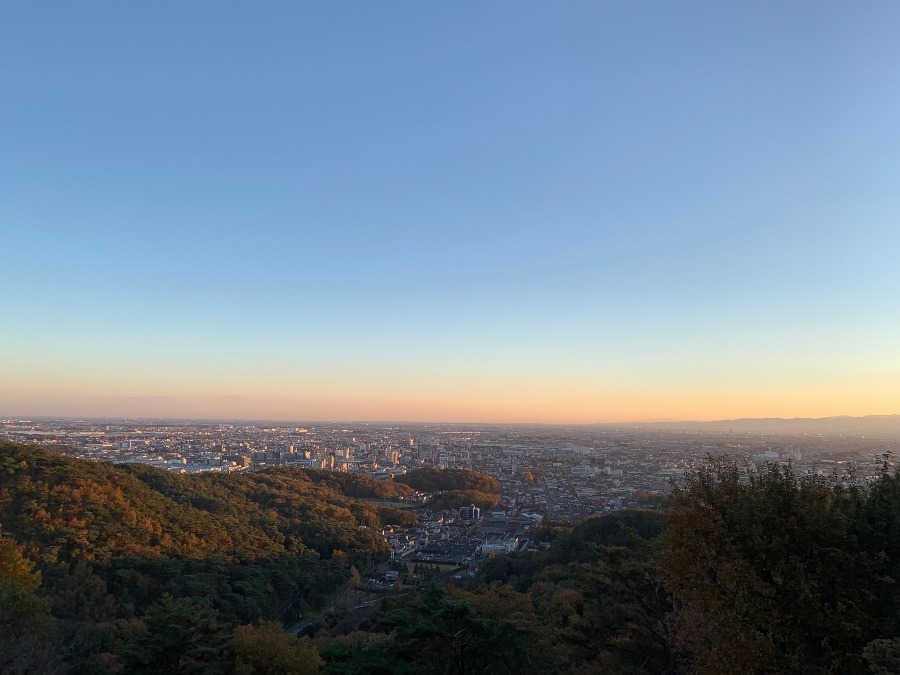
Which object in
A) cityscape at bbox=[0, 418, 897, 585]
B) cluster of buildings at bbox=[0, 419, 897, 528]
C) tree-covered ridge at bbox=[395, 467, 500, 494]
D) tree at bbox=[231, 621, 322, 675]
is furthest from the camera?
tree-covered ridge at bbox=[395, 467, 500, 494]

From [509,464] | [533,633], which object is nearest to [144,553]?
[533,633]

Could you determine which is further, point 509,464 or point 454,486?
point 509,464

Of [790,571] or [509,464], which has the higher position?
[790,571]

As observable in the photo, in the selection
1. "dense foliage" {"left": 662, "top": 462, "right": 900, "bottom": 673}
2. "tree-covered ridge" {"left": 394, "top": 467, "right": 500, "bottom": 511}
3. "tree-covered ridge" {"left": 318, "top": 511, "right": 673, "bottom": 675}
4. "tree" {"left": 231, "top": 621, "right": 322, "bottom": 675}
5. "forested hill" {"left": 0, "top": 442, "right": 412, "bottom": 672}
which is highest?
"dense foliage" {"left": 662, "top": 462, "right": 900, "bottom": 673}

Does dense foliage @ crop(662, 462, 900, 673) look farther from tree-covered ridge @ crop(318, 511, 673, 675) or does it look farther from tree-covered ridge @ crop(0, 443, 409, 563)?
tree-covered ridge @ crop(0, 443, 409, 563)

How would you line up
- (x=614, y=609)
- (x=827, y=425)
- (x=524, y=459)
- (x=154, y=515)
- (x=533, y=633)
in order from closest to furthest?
(x=533, y=633) → (x=614, y=609) → (x=154, y=515) → (x=827, y=425) → (x=524, y=459)

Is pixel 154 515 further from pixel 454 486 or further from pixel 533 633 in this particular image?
pixel 454 486

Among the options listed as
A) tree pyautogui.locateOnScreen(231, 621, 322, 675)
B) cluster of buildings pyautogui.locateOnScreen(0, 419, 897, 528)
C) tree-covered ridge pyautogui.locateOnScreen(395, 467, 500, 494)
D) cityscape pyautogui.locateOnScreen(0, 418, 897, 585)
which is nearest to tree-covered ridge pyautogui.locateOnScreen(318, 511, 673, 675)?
tree pyautogui.locateOnScreen(231, 621, 322, 675)

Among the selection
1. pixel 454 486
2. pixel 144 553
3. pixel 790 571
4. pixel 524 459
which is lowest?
pixel 454 486

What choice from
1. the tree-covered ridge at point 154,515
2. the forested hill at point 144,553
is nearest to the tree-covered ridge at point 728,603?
the forested hill at point 144,553
